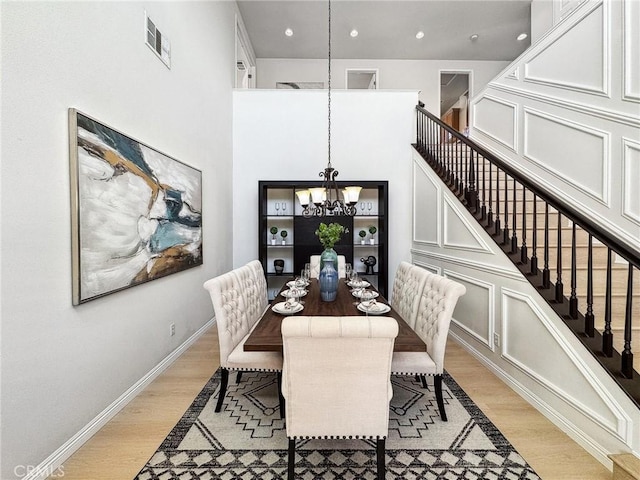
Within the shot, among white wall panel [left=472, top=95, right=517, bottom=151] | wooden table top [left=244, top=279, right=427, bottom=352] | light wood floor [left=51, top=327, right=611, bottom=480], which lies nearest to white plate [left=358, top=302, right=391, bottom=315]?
wooden table top [left=244, top=279, right=427, bottom=352]

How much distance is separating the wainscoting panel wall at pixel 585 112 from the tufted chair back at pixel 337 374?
2780mm

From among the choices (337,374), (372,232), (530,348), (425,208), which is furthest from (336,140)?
(337,374)

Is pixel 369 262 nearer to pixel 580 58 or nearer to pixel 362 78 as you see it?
pixel 580 58

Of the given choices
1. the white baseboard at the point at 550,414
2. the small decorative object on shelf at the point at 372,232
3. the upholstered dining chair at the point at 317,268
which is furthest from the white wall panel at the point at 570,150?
the upholstered dining chair at the point at 317,268

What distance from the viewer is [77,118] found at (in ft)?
5.99

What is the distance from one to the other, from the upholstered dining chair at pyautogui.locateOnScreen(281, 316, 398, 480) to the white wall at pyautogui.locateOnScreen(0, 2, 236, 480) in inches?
50.9

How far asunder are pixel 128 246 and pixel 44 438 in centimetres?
119

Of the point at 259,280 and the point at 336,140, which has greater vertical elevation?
the point at 336,140

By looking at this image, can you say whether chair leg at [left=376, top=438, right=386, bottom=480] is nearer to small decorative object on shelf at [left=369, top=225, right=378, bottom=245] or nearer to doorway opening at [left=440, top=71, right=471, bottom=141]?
small decorative object on shelf at [left=369, top=225, right=378, bottom=245]

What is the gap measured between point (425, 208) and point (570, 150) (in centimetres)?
171

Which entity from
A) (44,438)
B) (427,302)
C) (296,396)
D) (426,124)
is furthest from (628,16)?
(44,438)

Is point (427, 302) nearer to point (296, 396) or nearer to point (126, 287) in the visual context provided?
point (296, 396)

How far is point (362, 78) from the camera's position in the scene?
707 centimetres

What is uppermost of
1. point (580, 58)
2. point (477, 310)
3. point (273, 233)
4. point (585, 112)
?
point (580, 58)
